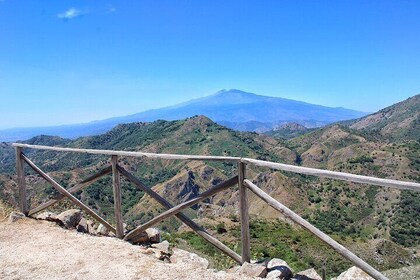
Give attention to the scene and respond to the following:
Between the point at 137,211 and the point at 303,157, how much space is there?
62.8 m

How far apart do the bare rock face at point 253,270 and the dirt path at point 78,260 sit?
21 centimetres

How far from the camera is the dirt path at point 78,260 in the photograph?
187 inches

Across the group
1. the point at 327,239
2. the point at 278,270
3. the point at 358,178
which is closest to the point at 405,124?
the point at 278,270

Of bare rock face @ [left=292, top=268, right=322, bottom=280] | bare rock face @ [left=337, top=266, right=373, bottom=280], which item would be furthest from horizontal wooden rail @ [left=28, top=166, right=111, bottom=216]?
bare rock face @ [left=337, top=266, right=373, bottom=280]

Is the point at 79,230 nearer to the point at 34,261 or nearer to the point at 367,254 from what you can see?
the point at 34,261

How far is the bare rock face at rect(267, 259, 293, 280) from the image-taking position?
4.67 meters

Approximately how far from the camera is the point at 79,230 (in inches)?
281

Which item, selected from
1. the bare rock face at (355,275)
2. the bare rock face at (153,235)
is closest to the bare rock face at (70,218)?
the bare rock face at (153,235)

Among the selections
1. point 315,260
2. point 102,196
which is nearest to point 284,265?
point 315,260

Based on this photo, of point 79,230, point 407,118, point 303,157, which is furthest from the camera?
point 407,118

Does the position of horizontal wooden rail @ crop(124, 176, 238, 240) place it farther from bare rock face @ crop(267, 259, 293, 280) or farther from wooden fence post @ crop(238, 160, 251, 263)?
bare rock face @ crop(267, 259, 293, 280)

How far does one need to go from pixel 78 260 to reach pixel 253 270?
234 centimetres

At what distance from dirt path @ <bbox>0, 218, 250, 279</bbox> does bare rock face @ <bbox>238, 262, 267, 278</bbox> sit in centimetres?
21

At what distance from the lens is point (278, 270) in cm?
475
